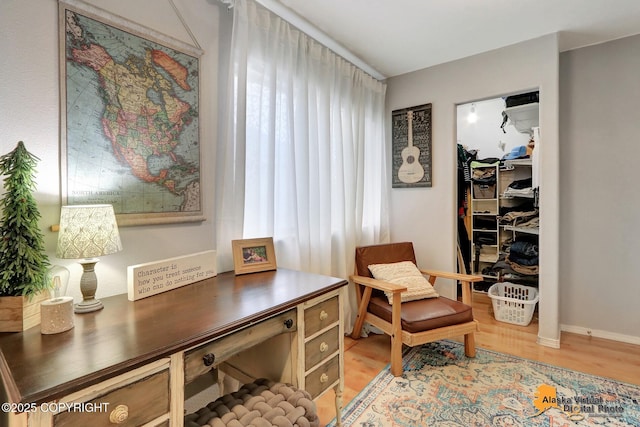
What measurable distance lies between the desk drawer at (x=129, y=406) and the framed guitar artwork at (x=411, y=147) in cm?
279

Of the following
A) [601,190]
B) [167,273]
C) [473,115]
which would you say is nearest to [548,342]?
[601,190]

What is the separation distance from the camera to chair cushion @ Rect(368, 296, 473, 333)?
2.05 m

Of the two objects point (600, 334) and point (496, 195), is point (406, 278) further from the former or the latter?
point (496, 195)

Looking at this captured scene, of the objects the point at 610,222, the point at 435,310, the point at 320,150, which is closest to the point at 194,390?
the point at 435,310

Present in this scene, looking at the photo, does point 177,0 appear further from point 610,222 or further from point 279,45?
point 610,222

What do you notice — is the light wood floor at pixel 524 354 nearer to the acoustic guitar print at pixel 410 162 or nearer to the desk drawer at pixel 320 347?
the desk drawer at pixel 320 347

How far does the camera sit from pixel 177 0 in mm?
1566

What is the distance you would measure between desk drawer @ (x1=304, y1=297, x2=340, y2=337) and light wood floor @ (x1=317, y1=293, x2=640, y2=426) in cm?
64

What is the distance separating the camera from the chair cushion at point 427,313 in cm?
205

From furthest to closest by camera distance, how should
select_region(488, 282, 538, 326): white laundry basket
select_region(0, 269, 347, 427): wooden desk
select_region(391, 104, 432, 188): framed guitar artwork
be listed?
select_region(391, 104, 432, 188): framed guitar artwork
select_region(488, 282, 538, 326): white laundry basket
select_region(0, 269, 347, 427): wooden desk

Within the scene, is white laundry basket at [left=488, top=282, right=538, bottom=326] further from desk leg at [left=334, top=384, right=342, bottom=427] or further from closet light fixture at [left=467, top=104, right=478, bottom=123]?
closet light fixture at [left=467, top=104, right=478, bottom=123]

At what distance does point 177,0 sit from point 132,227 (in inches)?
46.4

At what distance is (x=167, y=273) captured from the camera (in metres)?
1.37

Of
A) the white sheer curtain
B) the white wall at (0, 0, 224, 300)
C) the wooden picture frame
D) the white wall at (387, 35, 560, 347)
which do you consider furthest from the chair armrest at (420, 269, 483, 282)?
the white wall at (0, 0, 224, 300)
